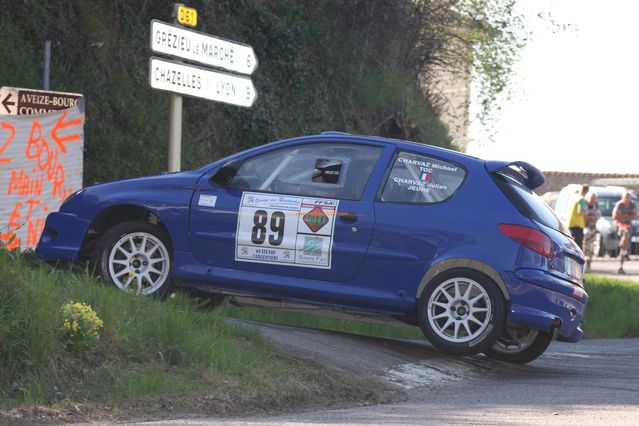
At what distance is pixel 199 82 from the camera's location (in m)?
12.4

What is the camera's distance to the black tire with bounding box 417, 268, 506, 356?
932cm

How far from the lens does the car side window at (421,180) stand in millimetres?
9742

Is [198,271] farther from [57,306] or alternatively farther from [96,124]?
[96,124]

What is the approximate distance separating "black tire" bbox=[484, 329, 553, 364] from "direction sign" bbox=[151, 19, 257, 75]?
416 centimetres

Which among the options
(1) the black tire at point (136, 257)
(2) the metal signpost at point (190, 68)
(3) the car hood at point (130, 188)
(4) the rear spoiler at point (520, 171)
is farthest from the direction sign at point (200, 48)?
(4) the rear spoiler at point (520, 171)

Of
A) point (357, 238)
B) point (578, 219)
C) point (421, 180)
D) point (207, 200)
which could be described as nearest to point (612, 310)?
point (421, 180)

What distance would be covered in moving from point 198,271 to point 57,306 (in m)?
2.38

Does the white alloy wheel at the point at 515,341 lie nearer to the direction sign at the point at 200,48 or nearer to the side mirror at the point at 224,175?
the side mirror at the point at 224,175

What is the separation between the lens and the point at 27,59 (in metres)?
16.1

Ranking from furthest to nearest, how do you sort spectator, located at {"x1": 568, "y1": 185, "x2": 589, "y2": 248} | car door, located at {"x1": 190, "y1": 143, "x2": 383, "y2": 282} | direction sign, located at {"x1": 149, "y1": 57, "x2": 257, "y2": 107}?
spectator, located at {"x1": 568, "y1": 185, "x2": 589, "y2": 248}, direction sign, located at {"x1": 149, "y1": 57, "x2": 257, "y2": 107}, car door, located at {"x1": 190, "y1": 143, "x2": 383, "y2": 282}

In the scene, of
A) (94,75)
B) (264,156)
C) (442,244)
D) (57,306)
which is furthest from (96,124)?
(57,306)

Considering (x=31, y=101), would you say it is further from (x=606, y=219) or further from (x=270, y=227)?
(x=606, y=219)

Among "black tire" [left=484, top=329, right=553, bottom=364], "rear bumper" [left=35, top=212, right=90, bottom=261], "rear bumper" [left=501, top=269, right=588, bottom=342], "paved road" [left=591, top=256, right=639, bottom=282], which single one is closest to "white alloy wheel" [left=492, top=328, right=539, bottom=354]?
"black tire" [left=484, top=329, right=553, bottom=364]

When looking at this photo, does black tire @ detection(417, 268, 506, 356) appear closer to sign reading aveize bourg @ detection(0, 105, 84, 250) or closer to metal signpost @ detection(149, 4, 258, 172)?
metal signpost @ detection(149, 4, 258, 172)
